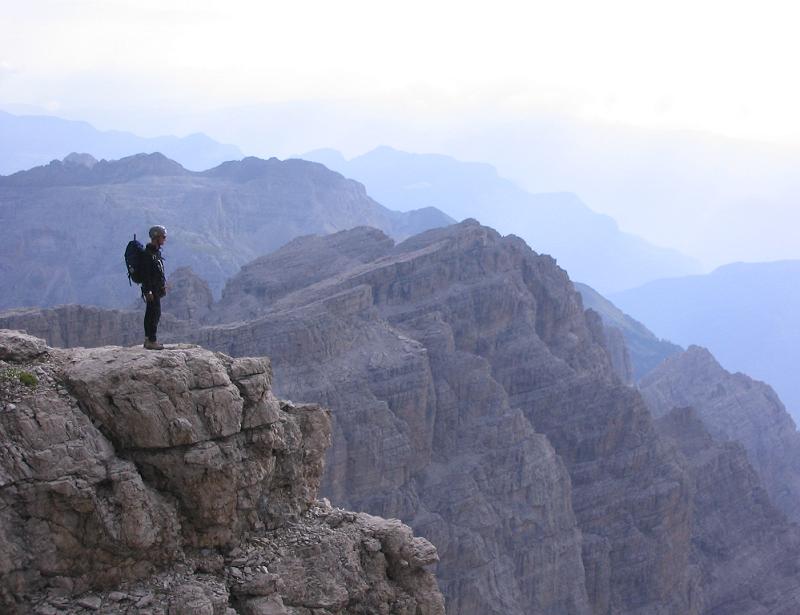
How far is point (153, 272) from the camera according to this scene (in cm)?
2117

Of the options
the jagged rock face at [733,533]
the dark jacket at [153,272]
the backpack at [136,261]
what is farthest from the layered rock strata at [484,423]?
the backpack at [136,261]

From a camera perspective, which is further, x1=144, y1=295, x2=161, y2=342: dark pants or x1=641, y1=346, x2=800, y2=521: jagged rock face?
x1=641, y1=346, x2=800, y2=521: jagged rock face

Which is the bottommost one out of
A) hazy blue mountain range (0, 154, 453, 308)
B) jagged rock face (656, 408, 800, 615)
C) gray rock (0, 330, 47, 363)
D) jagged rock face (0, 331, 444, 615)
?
jagged rock face (656, 408, 800, 615)

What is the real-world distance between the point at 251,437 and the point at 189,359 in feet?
6.62

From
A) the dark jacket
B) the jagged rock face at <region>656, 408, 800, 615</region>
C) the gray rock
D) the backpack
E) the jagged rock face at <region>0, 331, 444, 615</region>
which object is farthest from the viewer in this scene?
the jagged rock face at <region>656, 408, 800, 615</region>

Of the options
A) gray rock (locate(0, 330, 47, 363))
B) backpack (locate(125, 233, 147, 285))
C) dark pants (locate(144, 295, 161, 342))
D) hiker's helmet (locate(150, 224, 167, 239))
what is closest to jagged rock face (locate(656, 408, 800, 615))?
dark pants (locate(144, 295, 161, 342))

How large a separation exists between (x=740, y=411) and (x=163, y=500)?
142231mm

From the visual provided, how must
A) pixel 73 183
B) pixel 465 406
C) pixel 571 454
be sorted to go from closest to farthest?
pixel 465 406 → pixel 571 454 → pixel 73 183

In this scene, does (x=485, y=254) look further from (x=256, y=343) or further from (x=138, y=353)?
(x=138, y=353)

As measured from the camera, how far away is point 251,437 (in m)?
20.8

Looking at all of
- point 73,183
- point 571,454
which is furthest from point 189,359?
point 73,183

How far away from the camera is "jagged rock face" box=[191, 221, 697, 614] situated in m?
82.7

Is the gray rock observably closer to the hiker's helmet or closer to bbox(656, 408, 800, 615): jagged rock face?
the hiker's helmet

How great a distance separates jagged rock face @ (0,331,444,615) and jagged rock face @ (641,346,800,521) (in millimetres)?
124911
